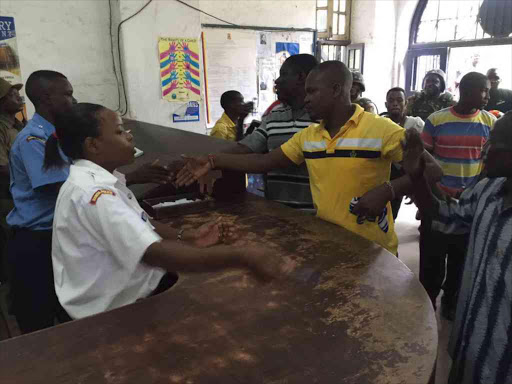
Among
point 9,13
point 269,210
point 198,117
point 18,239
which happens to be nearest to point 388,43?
point 198,117

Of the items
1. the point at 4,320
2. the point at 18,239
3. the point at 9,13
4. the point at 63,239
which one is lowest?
the point at 4,320

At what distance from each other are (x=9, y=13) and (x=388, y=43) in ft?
20.4

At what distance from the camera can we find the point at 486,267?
140 centimetres

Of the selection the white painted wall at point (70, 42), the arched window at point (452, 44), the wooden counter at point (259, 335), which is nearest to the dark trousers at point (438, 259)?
the wooden counter at point (259, 335)

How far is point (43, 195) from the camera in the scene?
191 centimetres

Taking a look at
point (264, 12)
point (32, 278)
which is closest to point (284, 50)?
point (264, 12)

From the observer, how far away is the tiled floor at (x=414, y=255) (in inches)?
90.2

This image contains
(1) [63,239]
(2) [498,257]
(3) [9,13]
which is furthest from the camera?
(3) [9,13]

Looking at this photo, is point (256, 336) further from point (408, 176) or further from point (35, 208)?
point (35, 208)

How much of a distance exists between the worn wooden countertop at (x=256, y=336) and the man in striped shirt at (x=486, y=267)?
0.31m

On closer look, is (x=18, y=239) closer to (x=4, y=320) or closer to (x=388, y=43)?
(x=4, y=320)

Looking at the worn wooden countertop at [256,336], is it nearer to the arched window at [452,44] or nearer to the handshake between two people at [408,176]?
the handshake between two people at [408,176]

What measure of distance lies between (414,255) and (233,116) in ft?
6.98

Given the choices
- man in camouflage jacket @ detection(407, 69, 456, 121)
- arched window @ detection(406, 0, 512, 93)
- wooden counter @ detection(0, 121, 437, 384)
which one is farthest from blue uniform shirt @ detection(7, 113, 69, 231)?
arched window @ detection(406, 0, 512, 93)
